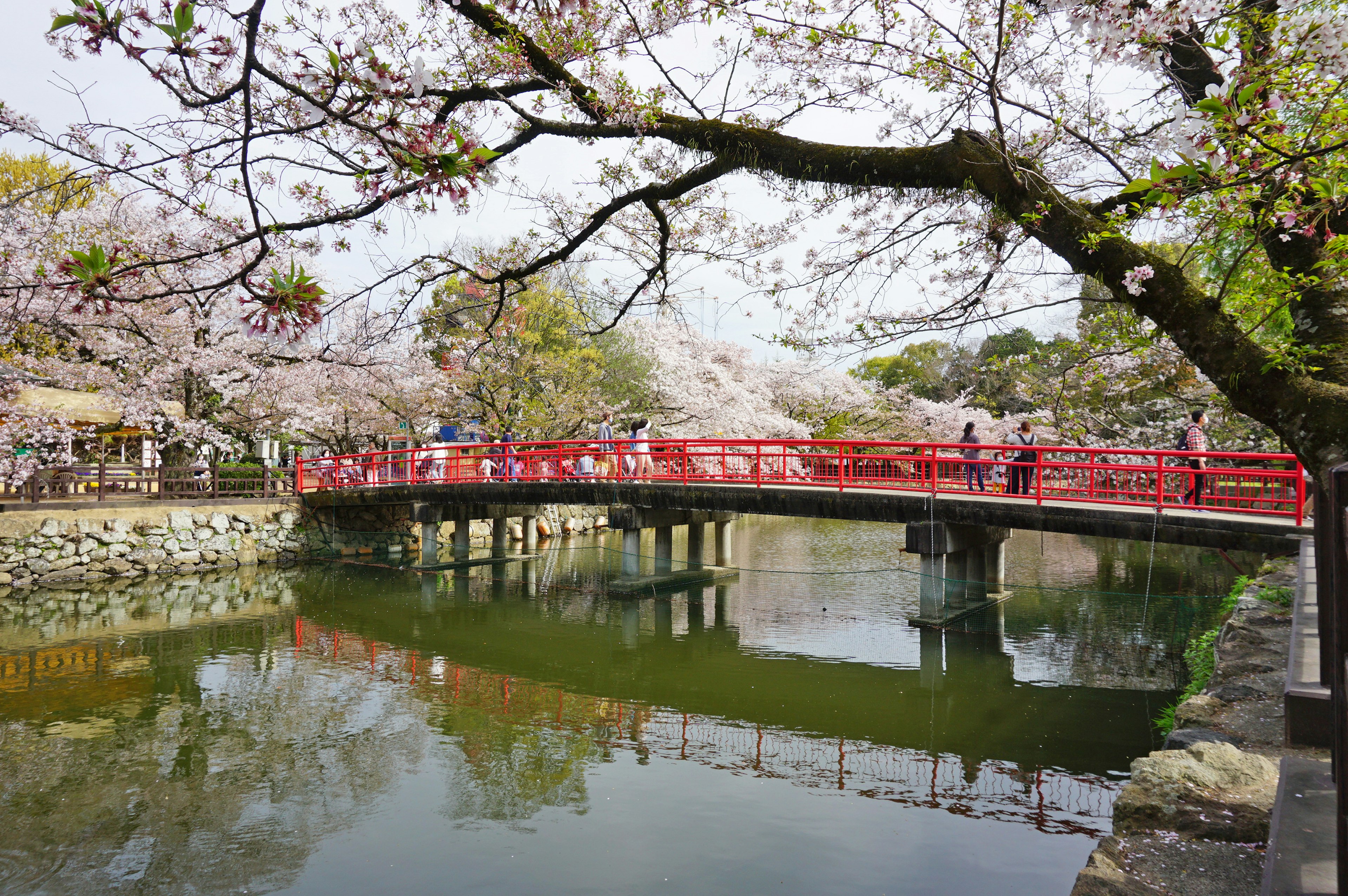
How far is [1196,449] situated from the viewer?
11.4m

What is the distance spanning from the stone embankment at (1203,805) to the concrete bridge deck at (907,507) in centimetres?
467

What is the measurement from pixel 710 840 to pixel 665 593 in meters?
10.7

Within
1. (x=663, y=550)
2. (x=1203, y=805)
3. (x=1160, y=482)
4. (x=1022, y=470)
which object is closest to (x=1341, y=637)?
(x=1203, y=805)

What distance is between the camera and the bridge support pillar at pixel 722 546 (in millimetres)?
19141

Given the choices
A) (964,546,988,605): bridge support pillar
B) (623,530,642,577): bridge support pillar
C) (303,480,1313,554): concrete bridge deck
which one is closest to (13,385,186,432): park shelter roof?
(303,480,1313,554): concrete bridge deck

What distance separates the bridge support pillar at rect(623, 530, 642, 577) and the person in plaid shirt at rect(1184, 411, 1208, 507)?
10.00 m

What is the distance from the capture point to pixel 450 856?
18.3ft

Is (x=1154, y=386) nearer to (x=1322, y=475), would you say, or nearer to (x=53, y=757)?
(x=1322, y=475)

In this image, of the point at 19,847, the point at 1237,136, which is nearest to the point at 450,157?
the point at 1237,136

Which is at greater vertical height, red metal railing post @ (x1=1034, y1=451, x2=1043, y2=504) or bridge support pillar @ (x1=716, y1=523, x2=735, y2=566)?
red metal railing post @ (x1=1034, y1=451, x2=1043, y2=504)

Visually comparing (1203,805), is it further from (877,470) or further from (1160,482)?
(877,470)

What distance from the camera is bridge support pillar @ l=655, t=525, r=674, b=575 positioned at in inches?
679

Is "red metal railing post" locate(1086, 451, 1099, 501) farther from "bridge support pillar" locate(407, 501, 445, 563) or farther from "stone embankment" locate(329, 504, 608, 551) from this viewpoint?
"bridge support pillar" locate(407, 501, 445, 563)

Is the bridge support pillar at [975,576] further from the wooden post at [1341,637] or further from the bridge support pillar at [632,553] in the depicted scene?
the wooden post at [1341,637]
